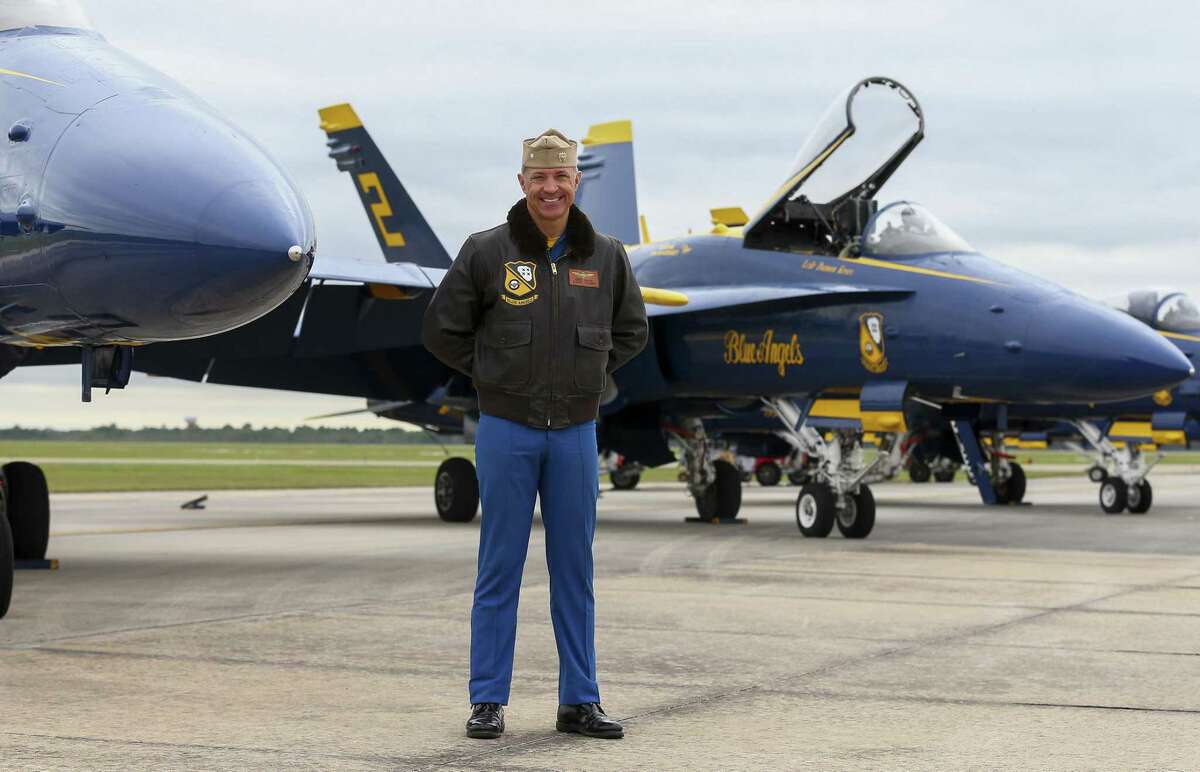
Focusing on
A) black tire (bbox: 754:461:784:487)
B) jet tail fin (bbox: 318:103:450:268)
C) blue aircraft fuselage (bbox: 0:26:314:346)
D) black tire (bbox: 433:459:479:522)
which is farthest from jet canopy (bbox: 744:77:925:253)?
black tire (bbox: 754:461:784:487)

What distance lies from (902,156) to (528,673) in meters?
8.88

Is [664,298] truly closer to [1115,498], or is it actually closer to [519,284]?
[519,284]

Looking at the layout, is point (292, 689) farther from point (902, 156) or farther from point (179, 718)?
point (902, 156)

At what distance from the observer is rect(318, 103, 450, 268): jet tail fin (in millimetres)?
18031

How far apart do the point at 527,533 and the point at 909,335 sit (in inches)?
316

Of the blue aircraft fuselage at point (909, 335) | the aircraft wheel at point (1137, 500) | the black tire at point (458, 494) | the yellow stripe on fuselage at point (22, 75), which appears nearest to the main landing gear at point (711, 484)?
the blue aircraft fuselage at point (909, 335)

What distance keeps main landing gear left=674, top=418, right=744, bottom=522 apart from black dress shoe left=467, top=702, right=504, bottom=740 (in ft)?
37.1

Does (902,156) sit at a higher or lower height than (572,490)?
higher

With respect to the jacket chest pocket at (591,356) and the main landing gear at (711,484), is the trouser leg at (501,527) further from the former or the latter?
the main landing gear at (711,484)

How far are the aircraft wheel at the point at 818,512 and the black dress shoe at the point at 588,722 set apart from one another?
8.61 metres

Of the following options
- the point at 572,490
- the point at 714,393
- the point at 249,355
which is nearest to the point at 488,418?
the point at 572,490

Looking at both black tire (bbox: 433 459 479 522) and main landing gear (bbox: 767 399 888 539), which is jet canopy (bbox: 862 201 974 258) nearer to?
main landing gear (bbox: 767 399 888 539)

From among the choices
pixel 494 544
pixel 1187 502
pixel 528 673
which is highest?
pixel 494 544

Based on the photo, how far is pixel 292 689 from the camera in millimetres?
4988
